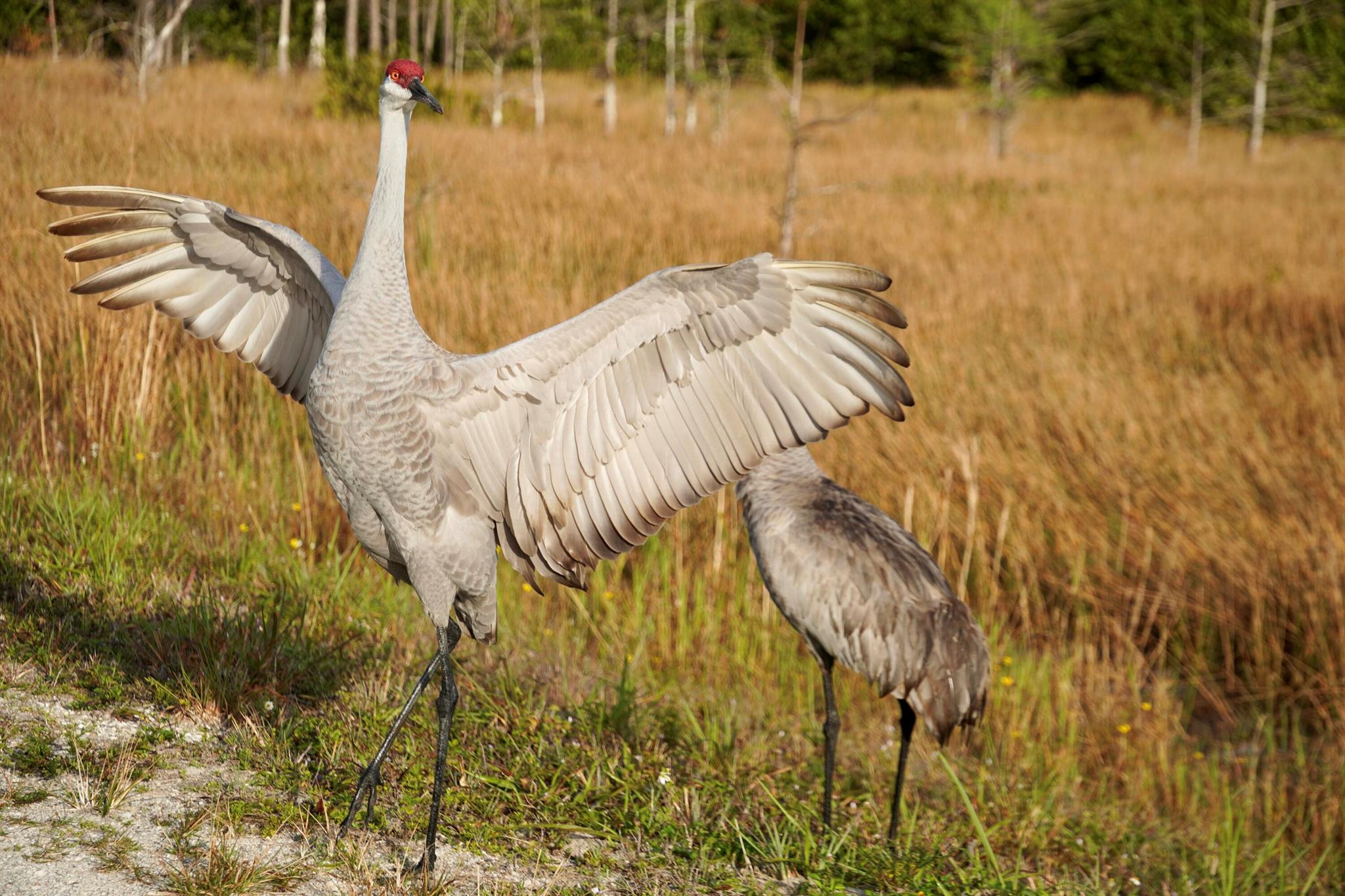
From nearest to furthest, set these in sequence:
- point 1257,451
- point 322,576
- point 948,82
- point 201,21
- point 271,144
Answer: point 322,576, point 1257,451, point 271,144, point 201,21, point 948,82

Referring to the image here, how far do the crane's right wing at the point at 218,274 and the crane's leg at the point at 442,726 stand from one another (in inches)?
36.5

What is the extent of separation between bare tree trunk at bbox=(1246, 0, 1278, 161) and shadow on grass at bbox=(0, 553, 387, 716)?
25771 millimetres

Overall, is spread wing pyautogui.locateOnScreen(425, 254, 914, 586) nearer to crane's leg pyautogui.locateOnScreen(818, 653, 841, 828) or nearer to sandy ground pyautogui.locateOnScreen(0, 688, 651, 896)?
sandy ground pyautogui.locateOnScreen(0, 688, 651, 896)

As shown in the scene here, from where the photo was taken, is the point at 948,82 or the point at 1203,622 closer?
the point at 1203,622

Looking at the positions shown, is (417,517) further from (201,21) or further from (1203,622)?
(201,21)

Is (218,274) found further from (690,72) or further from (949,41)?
(949,41)

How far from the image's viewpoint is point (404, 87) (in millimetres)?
2771

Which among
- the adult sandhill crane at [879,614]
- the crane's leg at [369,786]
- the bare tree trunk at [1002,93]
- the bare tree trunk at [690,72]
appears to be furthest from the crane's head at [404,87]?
the bare tree trunk at [1002,93]

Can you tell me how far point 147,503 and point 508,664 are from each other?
1.69 m

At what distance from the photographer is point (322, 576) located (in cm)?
414

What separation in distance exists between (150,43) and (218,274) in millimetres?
5876

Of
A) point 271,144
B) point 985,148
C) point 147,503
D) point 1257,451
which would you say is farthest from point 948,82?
point 147,503

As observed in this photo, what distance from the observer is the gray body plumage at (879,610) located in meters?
3.71

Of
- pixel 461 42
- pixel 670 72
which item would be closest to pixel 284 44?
pixel 461 42
